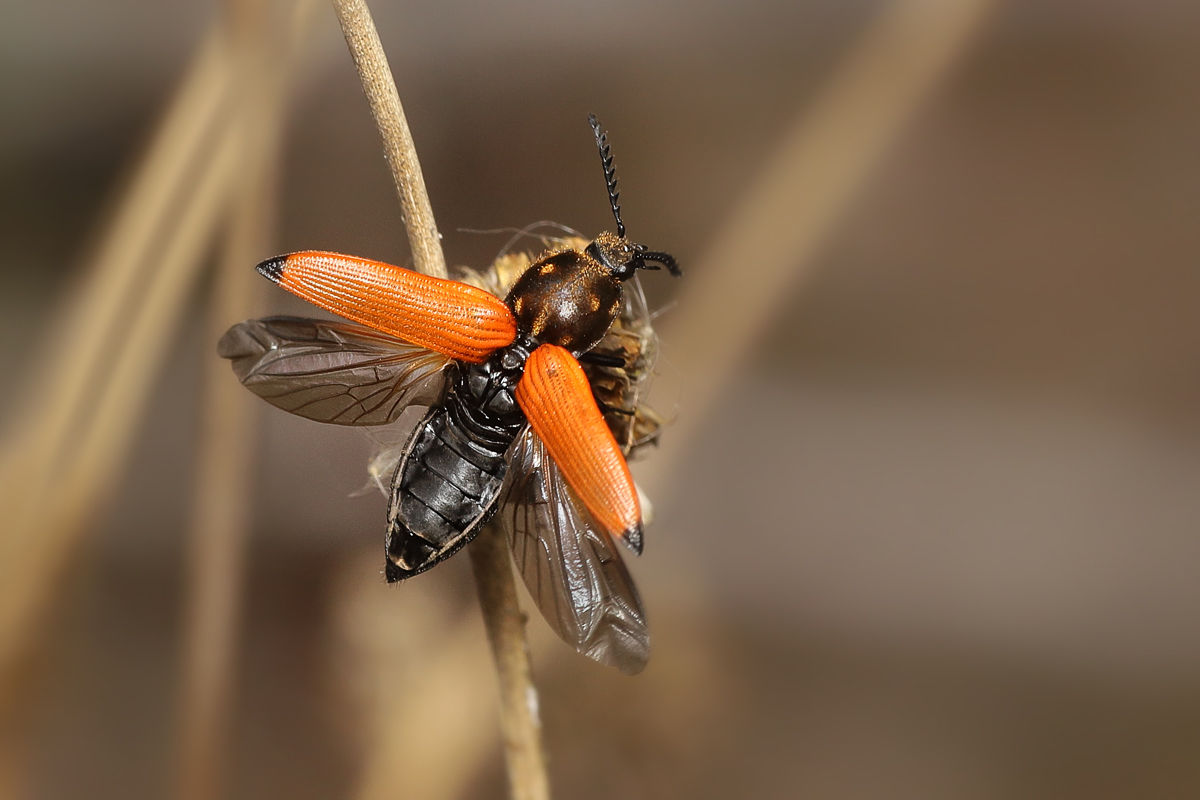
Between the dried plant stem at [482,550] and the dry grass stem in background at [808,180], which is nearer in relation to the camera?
the dried plant stem at [482,550]

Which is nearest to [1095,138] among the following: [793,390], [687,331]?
[793,390]

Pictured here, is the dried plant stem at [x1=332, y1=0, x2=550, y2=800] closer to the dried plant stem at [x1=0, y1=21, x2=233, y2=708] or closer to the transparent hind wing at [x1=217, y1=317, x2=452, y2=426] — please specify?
the transparent hind wing at [x1=217, y1=317, x2=452, y2=426]

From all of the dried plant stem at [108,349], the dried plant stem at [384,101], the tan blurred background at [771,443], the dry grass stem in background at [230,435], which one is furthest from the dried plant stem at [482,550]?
the dried plant stem at [108,349]


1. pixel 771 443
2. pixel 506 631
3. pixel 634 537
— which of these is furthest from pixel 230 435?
pixel 771 443

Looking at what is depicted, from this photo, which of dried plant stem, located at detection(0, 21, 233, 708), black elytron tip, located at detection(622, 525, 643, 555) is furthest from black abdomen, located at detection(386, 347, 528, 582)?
dried plant stem, located at detection(0, 21, 233, 708)

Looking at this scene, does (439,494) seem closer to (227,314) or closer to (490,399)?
(490,399)

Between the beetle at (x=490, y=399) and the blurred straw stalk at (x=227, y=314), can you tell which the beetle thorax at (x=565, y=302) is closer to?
the beetle at (x=490, y=399)
